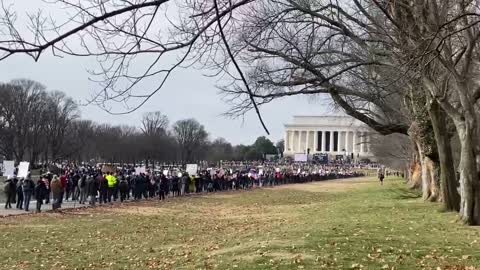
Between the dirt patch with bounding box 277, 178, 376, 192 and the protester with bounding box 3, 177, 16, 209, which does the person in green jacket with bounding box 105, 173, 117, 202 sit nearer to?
the protester with bounding box 3, 177, 16, 209

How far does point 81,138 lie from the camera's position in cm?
10931

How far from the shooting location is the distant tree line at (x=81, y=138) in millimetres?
92562

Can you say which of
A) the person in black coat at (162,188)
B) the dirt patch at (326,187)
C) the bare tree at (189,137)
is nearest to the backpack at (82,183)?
the person in black coat at (162,188)

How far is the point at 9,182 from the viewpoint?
31.3 m

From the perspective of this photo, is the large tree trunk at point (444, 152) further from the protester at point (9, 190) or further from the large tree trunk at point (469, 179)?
the protester at point (9, 190)

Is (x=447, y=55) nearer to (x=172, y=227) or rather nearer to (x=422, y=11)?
(x=422, y=11)

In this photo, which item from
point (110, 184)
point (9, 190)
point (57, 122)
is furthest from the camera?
point (57, 122)

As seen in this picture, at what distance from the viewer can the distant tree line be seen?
304 ft

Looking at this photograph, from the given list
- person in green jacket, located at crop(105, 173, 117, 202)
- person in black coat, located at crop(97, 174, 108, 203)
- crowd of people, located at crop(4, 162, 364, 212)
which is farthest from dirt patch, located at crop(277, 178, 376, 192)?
person in black coat, located at crop(97, 174, 108, 203)

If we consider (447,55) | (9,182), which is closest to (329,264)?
(447,55)

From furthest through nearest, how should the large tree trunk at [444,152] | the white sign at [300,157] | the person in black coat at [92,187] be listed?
the white sign at [300,157], the person in black coat at [92,187], the large tree trunk at [444,152]

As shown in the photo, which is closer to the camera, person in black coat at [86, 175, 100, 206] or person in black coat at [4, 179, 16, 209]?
person in black coat at [4, 179, 16, 209]

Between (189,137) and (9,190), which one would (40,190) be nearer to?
(9,190)

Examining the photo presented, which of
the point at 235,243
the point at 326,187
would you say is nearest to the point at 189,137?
the point at 326,187
